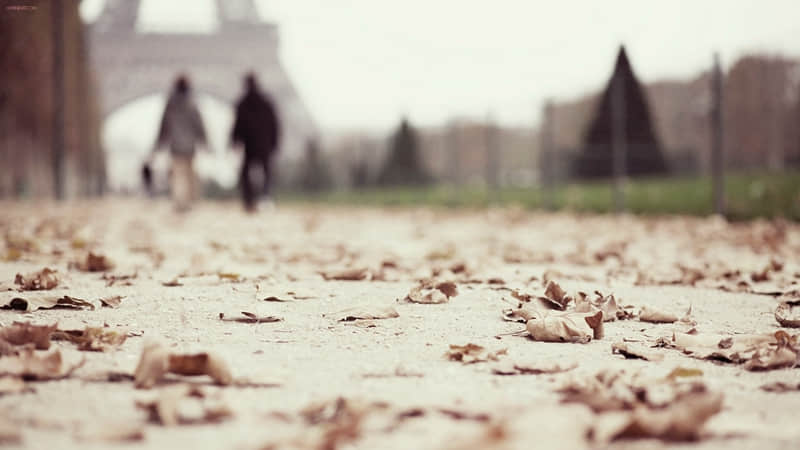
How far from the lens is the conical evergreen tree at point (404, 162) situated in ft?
77.1

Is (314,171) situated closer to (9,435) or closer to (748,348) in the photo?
(748,348)

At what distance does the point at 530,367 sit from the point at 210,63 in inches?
1486

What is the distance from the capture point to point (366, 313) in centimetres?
329

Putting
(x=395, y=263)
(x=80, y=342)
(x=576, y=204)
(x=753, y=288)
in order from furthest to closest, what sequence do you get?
1. (x=576, y=204)
2. (x=395, y=263)
3. (x=753, y=288)
4. (x=80, y=342)

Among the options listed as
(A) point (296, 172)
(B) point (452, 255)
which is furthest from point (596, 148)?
(A) point (296, 172)

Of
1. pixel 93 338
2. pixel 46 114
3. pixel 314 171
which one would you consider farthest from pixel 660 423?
pixel 314 171

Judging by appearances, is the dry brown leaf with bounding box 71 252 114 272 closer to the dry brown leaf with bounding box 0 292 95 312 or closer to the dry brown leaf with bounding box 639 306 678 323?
the dry brown leaf with bounding box 0 292 95 312

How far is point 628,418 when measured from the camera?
1794mm

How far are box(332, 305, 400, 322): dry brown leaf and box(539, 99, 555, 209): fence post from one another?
1132cm

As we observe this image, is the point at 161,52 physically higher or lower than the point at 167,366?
higher

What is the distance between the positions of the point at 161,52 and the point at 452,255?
34.2 meters

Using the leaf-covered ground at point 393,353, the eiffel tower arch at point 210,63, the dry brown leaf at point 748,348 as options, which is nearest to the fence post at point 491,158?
the leaf-covered ground at point 393,353

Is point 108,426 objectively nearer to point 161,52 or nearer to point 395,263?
point 395,263

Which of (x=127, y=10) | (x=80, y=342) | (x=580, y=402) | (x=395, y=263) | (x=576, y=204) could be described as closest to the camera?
(x=580, y=402)
